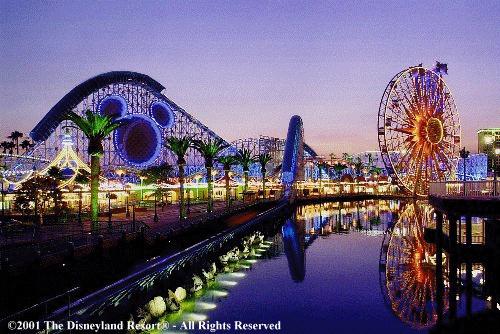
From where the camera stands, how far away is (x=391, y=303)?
71.5 feet

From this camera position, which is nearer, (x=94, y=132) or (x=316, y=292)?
(x=316, y=292)

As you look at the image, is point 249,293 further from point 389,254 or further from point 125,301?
point 389,254

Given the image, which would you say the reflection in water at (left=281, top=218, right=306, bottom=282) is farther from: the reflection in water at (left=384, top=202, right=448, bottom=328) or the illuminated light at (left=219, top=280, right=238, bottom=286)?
the reflection in water at (left=384, top=202, right=448, bottom=328)

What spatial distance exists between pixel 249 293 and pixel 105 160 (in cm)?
5347

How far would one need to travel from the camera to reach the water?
19.1 meters

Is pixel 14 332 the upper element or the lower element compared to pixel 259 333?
upper

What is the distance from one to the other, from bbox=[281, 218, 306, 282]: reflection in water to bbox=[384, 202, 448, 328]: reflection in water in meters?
4.98

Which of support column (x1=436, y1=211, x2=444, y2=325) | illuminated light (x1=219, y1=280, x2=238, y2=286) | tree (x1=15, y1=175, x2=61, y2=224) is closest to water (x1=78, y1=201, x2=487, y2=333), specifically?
illuminated light (x1=219, y1=280, x2=238, y2=286)

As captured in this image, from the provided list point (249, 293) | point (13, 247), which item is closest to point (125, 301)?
point (13, 247)

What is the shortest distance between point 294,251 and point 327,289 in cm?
1200

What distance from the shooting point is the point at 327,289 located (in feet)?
80.7

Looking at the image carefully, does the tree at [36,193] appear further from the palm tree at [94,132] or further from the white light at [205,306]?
the white light at [205,306]

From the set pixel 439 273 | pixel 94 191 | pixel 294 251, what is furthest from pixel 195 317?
pixel 294 251

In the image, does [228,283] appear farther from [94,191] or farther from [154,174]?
[154,174]
